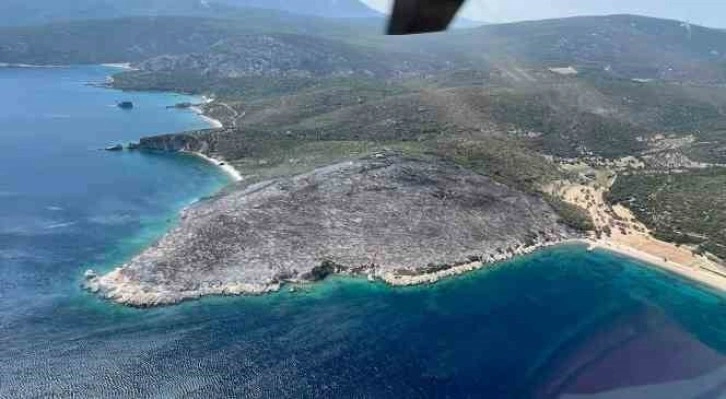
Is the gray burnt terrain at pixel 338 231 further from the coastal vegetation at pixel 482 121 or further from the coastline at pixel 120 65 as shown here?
the coastline at pixel 120 65

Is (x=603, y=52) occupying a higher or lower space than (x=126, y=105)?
higher

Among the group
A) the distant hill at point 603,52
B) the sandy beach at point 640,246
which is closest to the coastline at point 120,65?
the distant hill at point 603,52

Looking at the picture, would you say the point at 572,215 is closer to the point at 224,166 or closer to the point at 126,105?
the point at 224,166

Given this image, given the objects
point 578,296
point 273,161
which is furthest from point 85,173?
point 578,296

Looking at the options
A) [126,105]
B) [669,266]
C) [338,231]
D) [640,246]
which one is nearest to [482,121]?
[640,246]

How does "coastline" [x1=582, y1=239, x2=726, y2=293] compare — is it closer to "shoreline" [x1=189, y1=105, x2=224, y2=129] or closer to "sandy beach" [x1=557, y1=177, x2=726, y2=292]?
"sandy beach" [x1=557, y1=177, x2=726, y2=292]

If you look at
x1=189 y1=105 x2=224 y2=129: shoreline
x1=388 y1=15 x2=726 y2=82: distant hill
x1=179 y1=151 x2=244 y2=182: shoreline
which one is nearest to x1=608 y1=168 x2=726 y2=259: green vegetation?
x1=179 y1=151 x2=244 y2=182: shoreline

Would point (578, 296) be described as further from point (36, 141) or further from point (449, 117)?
point (36, 141)
